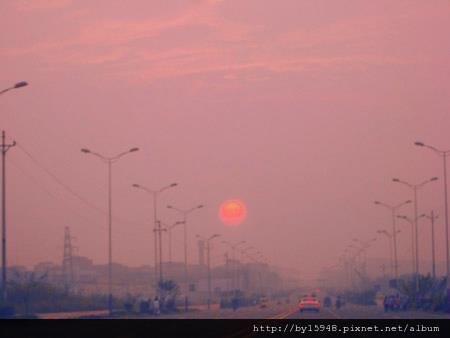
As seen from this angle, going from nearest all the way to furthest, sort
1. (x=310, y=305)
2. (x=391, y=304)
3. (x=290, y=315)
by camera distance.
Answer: (x=290, y=315)
(x=310, y=305)
(x=391, y=304)

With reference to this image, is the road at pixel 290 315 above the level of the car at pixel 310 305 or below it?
below

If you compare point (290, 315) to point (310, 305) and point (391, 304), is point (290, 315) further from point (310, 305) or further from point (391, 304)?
point (391, 304)

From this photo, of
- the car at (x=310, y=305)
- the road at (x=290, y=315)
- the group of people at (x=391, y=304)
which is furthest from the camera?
the group of people at (x=391, y=304)

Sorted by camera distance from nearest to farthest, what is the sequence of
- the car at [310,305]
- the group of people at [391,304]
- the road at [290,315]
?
the road at [290,315], the car at [310,305], the group of people at [391,304]

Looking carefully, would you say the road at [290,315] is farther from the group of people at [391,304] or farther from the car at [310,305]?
the group of people at [391,304]

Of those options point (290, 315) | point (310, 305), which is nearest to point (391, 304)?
point (310, 305)

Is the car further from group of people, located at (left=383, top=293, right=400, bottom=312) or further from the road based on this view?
group of people, located at (left=383, top=293, right=400, bottom=312)

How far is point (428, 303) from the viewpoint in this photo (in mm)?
116375

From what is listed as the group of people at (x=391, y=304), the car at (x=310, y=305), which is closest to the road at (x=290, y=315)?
the car at (x=310, y=305)
